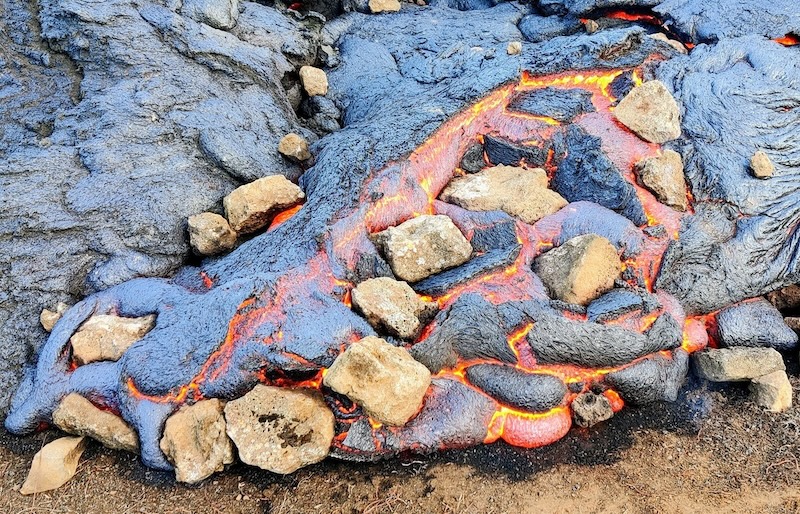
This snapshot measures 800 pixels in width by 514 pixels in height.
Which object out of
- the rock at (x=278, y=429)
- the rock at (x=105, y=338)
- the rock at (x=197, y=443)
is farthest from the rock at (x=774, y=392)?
the rock at (x=105, y=338)

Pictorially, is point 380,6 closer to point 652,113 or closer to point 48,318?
point 652,113

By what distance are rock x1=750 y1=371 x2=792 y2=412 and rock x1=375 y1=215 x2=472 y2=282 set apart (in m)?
1.71

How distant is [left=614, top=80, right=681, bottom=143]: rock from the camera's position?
151 inches

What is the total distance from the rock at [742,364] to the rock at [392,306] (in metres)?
1.57

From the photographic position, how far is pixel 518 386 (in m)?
2.92

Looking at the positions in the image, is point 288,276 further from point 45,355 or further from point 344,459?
point 45,355

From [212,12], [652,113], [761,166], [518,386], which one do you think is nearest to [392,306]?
[518,386]

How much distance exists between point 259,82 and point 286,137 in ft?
1.96

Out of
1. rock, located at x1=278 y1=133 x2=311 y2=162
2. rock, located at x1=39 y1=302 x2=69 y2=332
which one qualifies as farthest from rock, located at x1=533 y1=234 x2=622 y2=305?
rock, located at x1=39 y1=302 x2=69 y2=332

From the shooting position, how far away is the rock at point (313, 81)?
4.66 metres

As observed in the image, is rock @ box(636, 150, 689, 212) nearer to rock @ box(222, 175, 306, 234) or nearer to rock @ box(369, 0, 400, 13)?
rock @ box(222, 175, 306, 234)

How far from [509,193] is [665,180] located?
3.25 feet

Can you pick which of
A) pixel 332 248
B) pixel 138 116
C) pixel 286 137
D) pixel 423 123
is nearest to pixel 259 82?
pixel 286 137

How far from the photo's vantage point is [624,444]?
9.46ft
